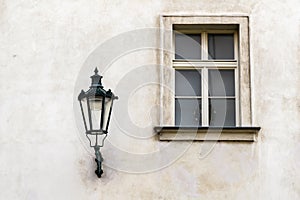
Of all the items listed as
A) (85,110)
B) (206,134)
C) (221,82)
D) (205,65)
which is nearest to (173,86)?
(205,65)

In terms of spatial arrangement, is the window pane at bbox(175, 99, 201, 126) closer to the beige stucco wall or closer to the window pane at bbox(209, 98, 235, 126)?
the window pane at bbox(209, 98, 235, 126)

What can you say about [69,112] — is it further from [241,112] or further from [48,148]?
[241,112]

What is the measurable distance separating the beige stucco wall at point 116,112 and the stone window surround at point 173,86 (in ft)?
0.23

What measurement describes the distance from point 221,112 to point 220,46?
78cm

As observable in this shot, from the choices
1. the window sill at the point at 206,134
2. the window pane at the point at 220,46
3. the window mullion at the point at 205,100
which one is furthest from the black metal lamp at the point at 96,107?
the window pane at the point at 220,46

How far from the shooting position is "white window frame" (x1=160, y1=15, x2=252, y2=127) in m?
7.58

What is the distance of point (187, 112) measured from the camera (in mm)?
7715

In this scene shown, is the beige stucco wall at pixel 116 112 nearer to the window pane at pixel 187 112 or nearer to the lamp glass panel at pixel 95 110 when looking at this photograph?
the window pane at pixel 187 112

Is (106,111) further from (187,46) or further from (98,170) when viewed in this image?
(187,46)

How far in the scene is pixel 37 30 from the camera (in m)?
7.84

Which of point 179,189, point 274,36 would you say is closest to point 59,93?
point 179,189

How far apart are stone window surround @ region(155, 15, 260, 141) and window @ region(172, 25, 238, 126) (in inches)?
3.7

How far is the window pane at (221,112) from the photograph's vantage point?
7660mm

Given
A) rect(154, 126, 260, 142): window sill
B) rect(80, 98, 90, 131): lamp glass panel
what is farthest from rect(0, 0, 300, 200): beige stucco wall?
rect(80, 98, 90, 131): lamp glass panel
